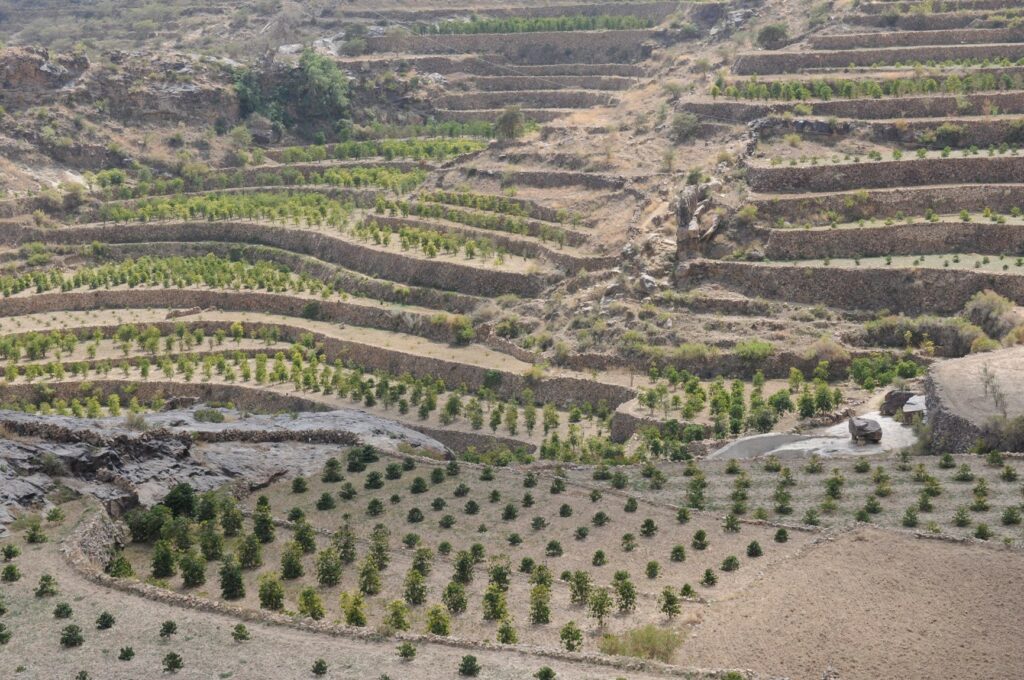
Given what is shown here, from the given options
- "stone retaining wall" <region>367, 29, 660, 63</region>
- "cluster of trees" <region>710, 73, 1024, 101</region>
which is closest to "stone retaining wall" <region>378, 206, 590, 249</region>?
"cluster of trees" <region>710, 73, 1024, 101</region>

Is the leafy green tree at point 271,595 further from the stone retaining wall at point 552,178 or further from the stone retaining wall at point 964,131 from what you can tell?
the stone retaining wall at point 964,131

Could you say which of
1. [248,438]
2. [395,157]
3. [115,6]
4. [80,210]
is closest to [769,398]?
[248,438]

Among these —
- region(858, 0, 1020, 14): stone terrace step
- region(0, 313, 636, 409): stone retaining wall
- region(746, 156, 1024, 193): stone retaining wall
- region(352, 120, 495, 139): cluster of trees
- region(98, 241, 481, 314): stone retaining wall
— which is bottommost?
region(0, 313, 636, 409): stone retaining wall

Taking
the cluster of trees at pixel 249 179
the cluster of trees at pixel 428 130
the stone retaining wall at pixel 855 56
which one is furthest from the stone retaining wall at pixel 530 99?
the stone retaining wall at pixel 855 56

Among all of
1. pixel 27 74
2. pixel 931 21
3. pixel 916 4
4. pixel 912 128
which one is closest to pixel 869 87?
pixel 912 128

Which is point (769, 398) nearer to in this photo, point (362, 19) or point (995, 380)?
point (995, 380)

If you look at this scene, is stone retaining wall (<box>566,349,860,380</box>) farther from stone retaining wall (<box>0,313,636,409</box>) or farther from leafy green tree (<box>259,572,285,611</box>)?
leafy green tree (<box>259,572,285,611</box>)

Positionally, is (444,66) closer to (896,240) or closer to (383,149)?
(383,149)
